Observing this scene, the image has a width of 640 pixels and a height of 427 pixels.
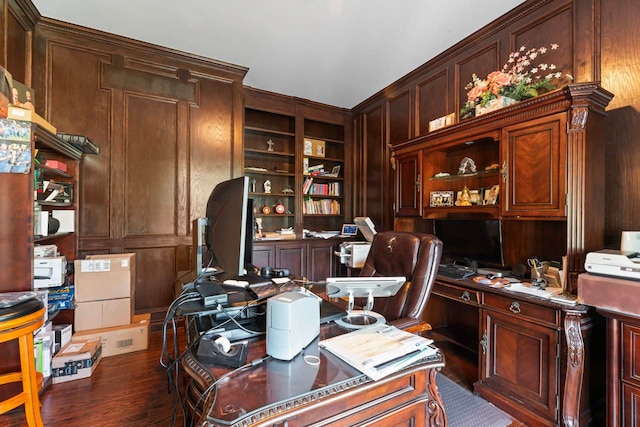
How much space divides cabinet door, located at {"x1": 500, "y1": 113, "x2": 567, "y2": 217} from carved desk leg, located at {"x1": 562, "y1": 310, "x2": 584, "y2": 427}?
1.97ft

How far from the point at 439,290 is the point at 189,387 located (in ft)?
6.33

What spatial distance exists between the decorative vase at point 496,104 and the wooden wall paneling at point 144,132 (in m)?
2.56

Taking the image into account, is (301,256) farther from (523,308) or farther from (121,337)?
(523,308)

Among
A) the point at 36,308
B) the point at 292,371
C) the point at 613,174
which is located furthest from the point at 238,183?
the point at 613,174


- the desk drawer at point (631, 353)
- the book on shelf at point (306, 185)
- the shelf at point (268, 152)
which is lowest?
the desk drawer at point (631, 353)

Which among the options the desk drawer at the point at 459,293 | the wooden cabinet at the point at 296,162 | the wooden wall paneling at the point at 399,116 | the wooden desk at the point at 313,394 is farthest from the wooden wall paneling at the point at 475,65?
the wooden desk at the point at 313,394

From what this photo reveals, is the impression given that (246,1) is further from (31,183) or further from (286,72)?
(31,183)

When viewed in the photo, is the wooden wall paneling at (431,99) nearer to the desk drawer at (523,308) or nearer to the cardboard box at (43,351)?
the desk drawer at (523,308)

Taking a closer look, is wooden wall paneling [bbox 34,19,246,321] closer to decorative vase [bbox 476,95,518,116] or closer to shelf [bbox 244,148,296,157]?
shelf [bbox 244,148,296,157]

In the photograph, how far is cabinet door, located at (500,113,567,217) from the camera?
170 centimetres

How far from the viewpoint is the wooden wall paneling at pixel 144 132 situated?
109 inches

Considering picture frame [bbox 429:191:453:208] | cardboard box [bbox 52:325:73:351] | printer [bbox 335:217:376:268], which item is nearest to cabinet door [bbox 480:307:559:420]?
picture frame [bbox 429:191:453:208]

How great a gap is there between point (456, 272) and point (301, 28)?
2483 mm

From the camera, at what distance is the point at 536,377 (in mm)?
1642
